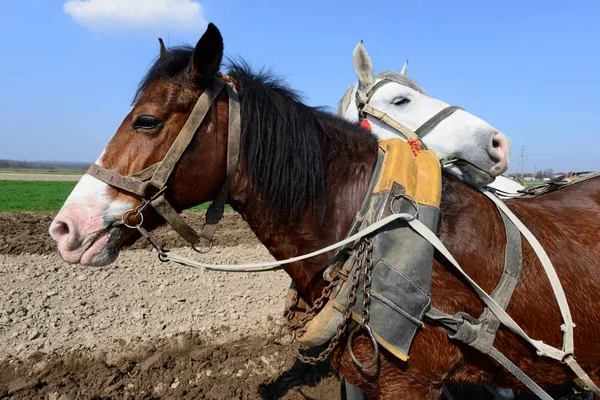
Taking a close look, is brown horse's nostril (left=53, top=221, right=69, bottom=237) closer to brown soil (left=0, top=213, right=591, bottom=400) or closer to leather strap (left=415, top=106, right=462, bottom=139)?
leather strap (left=415, top=106, right=462, bottom=139)

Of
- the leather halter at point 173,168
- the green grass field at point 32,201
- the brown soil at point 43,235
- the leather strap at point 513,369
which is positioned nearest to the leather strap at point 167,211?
the leather halter at point 173,168

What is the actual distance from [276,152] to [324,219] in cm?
41

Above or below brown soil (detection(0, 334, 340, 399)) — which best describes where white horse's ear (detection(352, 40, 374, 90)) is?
above

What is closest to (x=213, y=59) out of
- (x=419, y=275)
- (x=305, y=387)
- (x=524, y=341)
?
(x=419, y=275)

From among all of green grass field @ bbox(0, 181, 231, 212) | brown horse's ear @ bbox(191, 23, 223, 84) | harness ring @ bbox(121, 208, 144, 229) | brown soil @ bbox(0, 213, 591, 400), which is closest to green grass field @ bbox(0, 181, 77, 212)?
green grass field @ bbox(0, 181, 231, 212)

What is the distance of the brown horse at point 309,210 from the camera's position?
1888 mm

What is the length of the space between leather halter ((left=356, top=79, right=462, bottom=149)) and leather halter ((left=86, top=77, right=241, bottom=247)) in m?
1.44

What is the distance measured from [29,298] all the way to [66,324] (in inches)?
43.6

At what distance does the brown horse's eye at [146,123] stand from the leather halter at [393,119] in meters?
Result: 1.77

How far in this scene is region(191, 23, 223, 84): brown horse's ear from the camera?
182cm

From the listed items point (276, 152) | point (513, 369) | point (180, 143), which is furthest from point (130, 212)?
point (513, 369)

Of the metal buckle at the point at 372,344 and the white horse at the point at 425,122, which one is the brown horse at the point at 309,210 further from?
the white horse at the point at 425,122

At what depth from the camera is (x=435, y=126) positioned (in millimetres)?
3016

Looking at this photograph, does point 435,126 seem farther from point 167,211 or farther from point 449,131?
point 167,211
